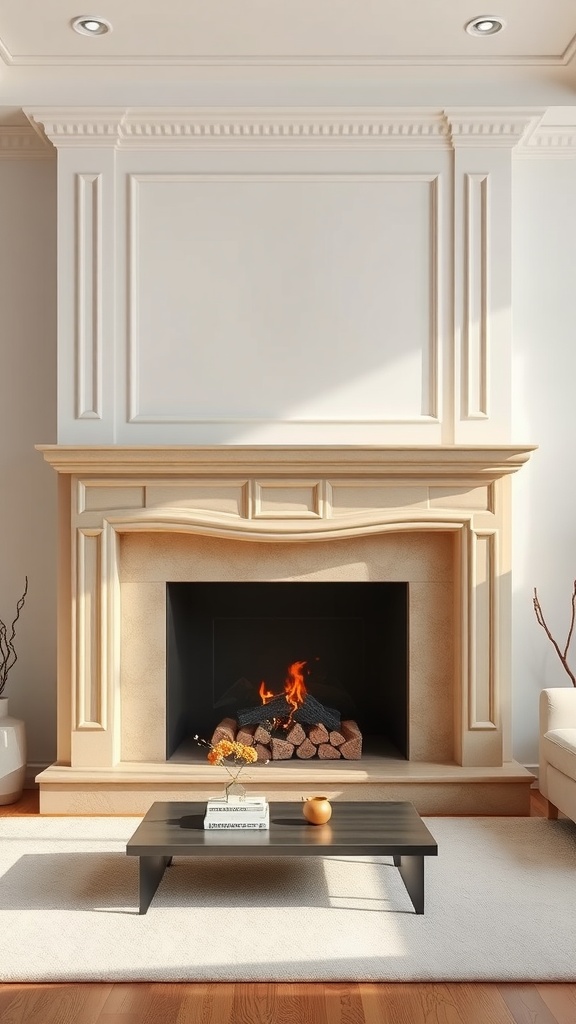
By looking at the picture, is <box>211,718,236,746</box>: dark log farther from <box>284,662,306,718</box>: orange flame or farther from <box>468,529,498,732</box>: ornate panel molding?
<box>468,529,498,732</box>: ornate panel molding

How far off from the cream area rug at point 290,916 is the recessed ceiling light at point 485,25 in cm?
322

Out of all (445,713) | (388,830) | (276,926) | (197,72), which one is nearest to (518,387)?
(445,713)

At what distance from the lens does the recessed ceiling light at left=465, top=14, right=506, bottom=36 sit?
383 cm

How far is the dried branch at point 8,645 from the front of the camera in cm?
445

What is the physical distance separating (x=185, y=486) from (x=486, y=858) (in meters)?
1.90

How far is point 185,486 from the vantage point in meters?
4.12

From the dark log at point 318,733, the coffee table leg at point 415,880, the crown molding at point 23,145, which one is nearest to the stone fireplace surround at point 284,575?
the dark log at point 318,733

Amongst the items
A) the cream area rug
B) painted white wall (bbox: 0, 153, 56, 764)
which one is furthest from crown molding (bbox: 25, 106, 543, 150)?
the cream area rug

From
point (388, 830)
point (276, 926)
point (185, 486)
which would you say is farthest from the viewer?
point (185, 486)

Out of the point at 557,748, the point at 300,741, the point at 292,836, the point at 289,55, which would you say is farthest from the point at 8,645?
the point at 289,55

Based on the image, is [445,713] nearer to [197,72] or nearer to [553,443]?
[553,443]

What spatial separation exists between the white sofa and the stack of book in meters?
1.22

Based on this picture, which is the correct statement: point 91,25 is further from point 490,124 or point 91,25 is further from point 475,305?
point 475,305

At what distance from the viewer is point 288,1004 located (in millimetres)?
2393
